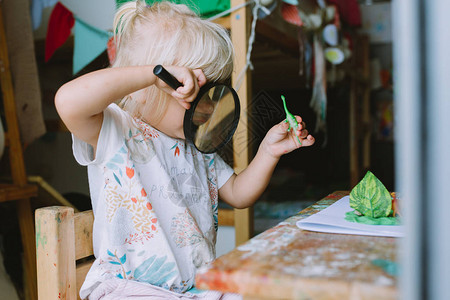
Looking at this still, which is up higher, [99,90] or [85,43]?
[85,43]

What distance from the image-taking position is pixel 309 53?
6.84ft

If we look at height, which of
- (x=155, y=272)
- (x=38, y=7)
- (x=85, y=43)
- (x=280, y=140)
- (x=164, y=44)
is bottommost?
(x=155, y=272)

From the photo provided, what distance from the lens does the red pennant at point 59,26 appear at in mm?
1790

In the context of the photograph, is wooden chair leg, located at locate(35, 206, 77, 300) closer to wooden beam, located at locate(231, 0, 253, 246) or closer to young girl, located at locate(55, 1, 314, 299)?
young girl, located at locate(55, 1, 314, 299)

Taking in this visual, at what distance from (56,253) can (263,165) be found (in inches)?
19.3

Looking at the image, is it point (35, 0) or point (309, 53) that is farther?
point (309, 53)

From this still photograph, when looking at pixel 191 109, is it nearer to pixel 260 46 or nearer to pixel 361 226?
pixel 361 226

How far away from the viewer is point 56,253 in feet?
2.20

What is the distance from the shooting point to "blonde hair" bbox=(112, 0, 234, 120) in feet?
3.06

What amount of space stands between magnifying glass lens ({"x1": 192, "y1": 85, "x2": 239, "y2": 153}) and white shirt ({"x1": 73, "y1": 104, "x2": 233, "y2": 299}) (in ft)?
0.26

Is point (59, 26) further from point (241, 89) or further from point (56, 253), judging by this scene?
point (56, 253)

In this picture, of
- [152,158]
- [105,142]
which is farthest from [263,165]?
[105,142]

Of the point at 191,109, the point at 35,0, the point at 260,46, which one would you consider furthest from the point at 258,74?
the point at 191,109

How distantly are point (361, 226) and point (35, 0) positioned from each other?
1699 millimetres
